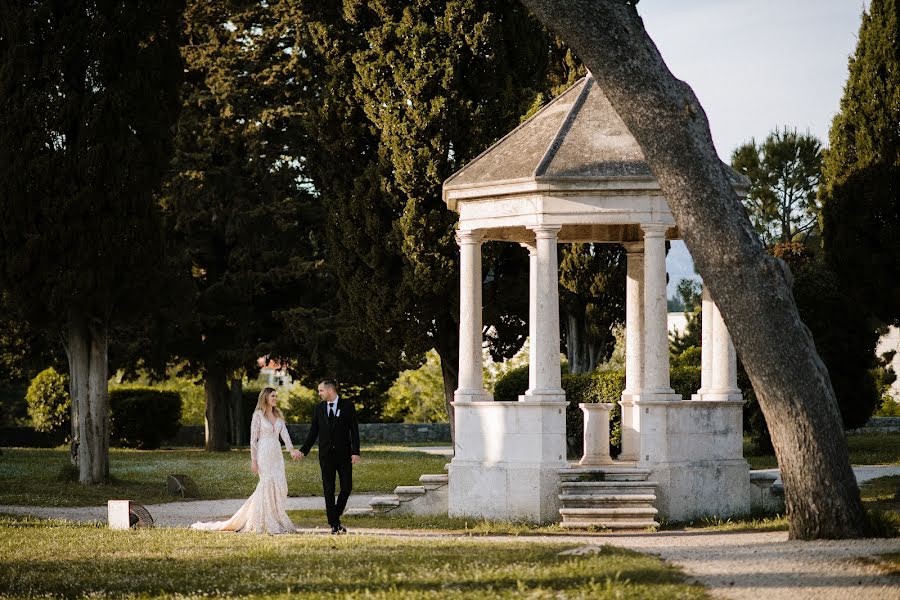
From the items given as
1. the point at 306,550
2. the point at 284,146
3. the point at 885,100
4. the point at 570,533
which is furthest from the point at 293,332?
the point at 306,550

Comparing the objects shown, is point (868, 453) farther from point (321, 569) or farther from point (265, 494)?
point (321, 569)

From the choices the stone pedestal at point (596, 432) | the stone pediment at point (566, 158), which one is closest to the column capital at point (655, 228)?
the stone pediment at point (566, 158)

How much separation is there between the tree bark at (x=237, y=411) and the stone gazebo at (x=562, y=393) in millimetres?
22216

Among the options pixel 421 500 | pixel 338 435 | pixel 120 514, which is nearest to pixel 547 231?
pixel 338 435

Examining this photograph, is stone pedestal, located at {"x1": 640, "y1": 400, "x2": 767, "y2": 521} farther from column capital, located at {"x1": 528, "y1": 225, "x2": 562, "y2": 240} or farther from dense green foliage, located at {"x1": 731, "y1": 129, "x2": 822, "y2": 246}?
dense green foliage, located at {"x1": 731, "y1": 129, "x2": 822, "y2": 246}

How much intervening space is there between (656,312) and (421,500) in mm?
4018

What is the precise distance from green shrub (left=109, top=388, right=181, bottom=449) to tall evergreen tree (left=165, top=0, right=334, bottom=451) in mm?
2898

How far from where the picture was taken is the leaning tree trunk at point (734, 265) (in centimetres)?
1139

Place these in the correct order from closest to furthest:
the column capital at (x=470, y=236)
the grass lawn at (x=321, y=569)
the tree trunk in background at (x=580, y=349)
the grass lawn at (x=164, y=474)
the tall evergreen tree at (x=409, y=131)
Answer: the grass lawn at (x=321, y=569), the column capital at (x=470, y=236), the grass lawn at (x=164, y=474), the tall evergreen tree at (x=409, y=131), the tree trunk in background at (x=580, y=349)

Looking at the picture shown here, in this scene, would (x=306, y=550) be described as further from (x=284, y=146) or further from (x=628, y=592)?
(x=284, y=146)

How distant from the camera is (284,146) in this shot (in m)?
33.9

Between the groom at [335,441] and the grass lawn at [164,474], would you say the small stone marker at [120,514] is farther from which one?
the grass lawn at [164,474]

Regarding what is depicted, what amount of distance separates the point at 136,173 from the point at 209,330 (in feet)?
40.3

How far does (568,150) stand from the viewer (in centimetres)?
1661
